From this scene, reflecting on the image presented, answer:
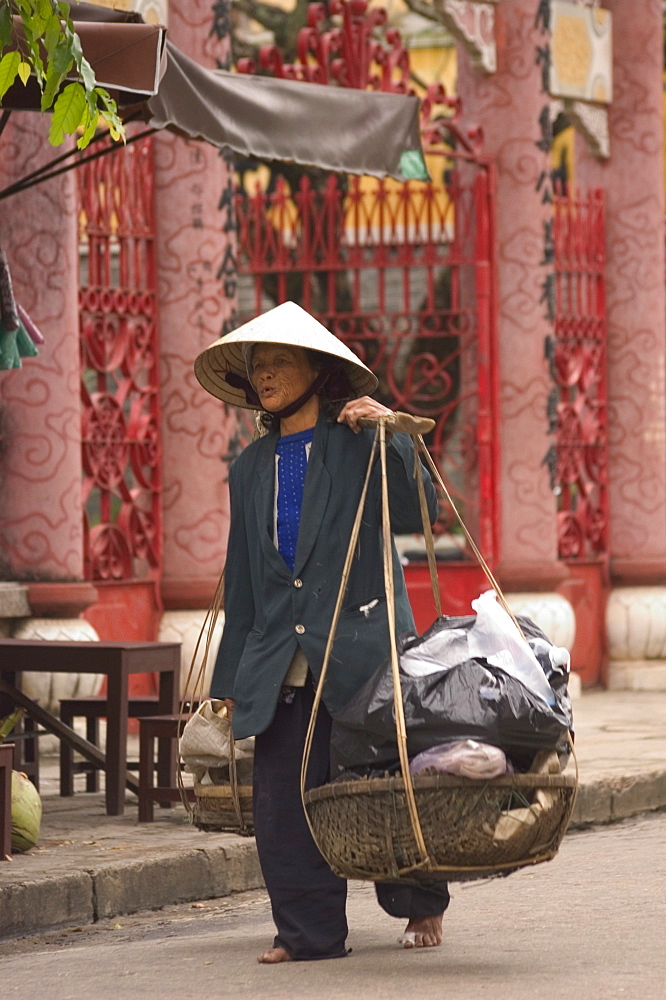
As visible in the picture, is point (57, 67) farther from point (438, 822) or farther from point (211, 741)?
point (438, 822)

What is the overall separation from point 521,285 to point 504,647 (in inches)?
287

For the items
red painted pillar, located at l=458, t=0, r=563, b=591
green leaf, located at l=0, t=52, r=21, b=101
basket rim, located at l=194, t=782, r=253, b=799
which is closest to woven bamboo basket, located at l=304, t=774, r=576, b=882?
basket rim, located at l=194, t=782, r=253, b=799

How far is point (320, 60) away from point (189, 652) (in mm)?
3702

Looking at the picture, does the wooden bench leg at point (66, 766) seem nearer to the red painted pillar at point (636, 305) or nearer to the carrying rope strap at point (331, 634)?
the carrying rope strap at point (331, 634)

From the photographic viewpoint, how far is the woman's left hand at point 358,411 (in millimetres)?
5172

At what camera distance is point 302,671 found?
515 cm

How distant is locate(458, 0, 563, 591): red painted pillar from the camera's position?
471 inches

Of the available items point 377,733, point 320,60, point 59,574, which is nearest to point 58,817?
point 59,574

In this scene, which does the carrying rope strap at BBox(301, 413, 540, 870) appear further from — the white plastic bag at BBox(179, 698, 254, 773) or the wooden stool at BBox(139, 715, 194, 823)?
the wooden stool at BBox(139, 715, 194, 823)

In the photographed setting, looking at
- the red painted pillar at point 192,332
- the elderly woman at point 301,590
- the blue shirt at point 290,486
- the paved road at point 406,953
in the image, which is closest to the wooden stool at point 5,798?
the paved road at point 406,953

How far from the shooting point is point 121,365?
33.7ft

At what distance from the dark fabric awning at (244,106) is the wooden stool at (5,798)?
231 cm

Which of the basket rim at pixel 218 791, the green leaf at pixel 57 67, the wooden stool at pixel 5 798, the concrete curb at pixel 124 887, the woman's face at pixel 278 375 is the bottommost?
the concrete curb at pixel 124 887

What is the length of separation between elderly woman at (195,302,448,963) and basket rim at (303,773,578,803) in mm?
291
